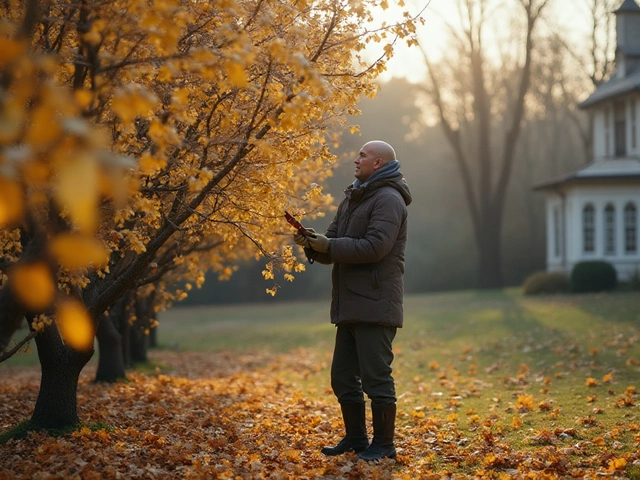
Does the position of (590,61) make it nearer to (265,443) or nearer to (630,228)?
(630,228)

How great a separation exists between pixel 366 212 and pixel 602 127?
27.1m

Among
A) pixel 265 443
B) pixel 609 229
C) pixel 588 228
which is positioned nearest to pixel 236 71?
pixel 265 443

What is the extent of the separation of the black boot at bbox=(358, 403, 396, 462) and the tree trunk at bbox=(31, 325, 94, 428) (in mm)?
2548

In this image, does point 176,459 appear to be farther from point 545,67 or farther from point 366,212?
point 545,67

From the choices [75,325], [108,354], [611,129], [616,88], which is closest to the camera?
[75,325]

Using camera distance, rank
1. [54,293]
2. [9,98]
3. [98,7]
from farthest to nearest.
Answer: [54,293]
[98,7]
[9,98]

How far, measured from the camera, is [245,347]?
20469 mm

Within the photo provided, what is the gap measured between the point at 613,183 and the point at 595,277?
14.8 feet

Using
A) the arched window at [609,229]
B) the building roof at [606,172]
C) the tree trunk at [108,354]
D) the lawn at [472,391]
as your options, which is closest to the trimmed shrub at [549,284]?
the arched window at [609,229]

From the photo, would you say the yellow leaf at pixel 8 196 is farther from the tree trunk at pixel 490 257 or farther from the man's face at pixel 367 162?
the tree trunk at pixel 490 257

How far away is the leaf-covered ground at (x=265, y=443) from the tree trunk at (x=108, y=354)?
135 centimetres

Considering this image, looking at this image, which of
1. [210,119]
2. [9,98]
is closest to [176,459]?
[210,119]

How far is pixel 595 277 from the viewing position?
25938 millimetres

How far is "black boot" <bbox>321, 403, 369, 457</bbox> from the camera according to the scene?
5973 millimetres
